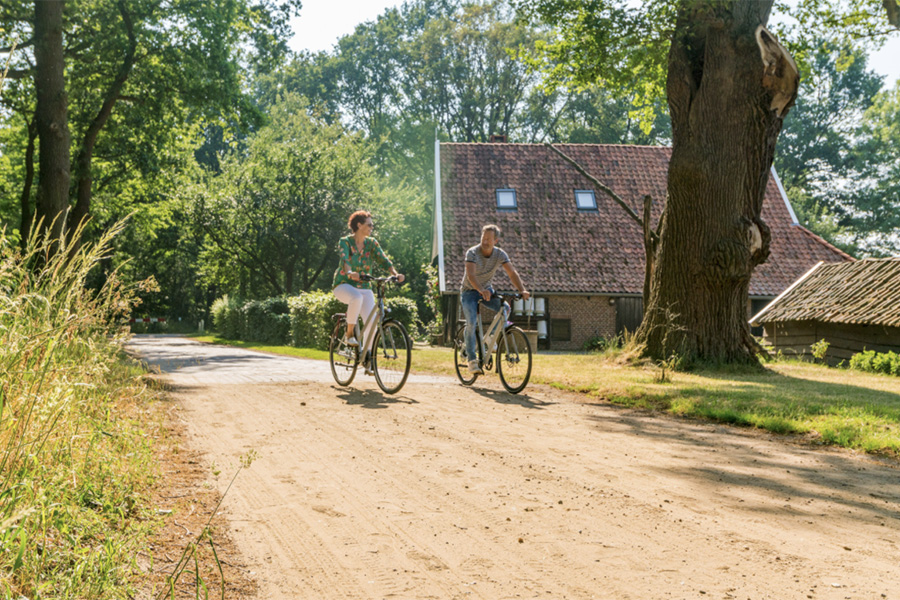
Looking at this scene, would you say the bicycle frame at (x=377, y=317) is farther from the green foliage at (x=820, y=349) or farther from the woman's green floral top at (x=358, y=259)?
the green foliage at (x=820, y=349)

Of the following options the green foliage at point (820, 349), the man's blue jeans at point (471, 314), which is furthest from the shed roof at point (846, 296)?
the man's blue jeans at point (471, 314)

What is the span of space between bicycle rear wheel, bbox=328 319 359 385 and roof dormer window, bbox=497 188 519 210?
20.0 metres

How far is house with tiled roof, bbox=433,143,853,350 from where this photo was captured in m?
28.3

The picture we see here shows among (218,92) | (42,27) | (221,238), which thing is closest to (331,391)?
(42,27)

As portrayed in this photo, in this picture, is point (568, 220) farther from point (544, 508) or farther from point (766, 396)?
point (544, 508)

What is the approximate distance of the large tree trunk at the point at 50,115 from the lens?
15234 millimetres

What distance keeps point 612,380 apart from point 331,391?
4.10m

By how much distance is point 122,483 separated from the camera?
14.5 feet

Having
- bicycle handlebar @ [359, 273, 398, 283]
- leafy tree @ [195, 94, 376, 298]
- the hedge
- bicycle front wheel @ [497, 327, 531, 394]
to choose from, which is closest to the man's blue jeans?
bicycle front wheel @ [497, 327, 531, 394]

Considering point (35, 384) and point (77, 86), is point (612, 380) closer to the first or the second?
point (35, 384)

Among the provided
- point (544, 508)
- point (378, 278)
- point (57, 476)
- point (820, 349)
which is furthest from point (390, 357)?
point (820, 349)

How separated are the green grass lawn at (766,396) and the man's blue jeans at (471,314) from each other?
1489 mm

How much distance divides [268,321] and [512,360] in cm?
2113

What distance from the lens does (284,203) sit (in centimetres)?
3625
